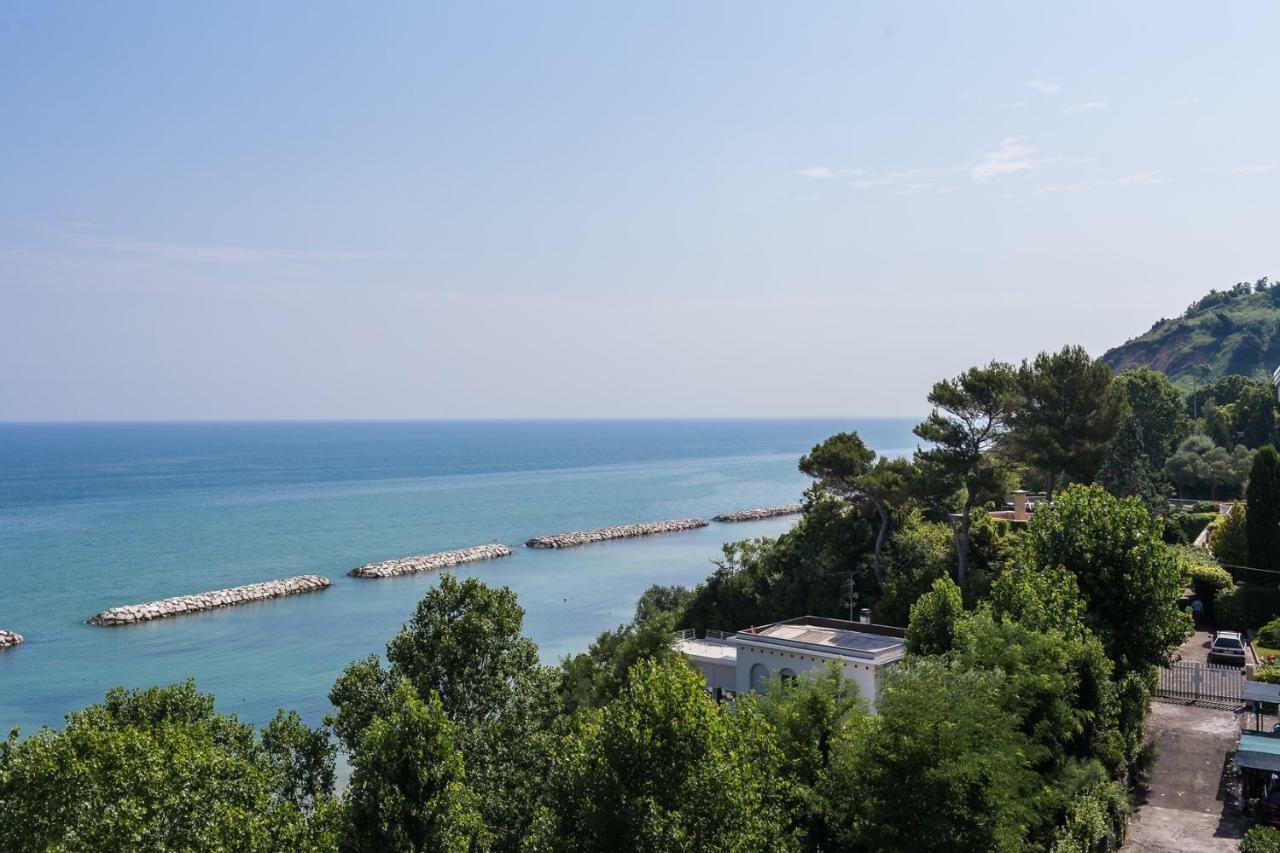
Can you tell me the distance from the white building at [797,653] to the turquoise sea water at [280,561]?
19194mm

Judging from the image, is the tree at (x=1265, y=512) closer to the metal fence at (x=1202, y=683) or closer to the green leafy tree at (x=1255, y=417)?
the metal fence at (x=1202, y=683)

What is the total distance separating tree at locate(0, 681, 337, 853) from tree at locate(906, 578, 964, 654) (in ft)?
50.1

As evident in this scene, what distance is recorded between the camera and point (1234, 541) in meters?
37.1

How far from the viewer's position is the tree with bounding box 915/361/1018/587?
39188mm

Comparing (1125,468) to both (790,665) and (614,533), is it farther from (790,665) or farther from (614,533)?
(614,533)

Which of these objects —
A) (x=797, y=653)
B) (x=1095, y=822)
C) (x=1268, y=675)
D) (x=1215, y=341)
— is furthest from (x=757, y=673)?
(x=1215, y=341)

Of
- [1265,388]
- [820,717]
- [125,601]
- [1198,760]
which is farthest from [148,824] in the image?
[1265,388]

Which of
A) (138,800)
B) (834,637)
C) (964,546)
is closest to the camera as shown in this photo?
(138,800)

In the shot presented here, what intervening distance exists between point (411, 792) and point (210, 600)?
5546cm

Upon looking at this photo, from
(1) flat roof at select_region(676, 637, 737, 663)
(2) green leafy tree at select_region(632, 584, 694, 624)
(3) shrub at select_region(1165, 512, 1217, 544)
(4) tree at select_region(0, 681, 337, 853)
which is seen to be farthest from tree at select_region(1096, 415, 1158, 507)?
(4) tree at select_region(0, 681, 337, 853)

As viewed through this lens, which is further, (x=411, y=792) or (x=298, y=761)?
(x=298, y=761)

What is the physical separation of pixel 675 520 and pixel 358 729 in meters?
89.2

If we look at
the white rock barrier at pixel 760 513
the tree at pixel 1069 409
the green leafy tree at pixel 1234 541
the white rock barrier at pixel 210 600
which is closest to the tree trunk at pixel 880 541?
the tree at pixel 1069 409

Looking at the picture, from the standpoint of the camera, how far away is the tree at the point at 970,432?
39188mm
